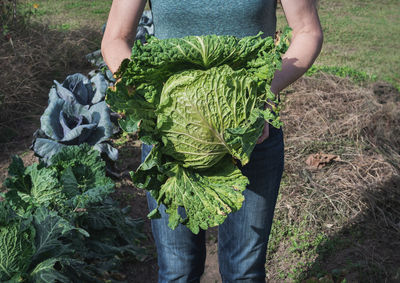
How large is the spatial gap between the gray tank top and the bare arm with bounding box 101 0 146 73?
10 centimetres

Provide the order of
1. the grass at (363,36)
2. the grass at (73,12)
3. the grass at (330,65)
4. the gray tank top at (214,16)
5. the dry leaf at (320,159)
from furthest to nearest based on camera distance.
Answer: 1. the grass at (73,12)
2. the grass at (363,36)
3. the dry leaf at (320,159)
4. the grass at (330,65)
5. the gray tank top at (214,16)

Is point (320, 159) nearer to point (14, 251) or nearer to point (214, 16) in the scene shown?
point (214, 16)

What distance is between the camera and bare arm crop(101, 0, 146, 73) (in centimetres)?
186

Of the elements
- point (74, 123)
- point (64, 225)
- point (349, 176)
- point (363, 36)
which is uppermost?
point (64, 225)

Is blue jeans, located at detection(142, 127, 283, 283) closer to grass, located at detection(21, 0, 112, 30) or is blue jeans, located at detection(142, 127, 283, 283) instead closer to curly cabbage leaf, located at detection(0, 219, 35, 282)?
curly cabbage leaf, located at detection(0, 219, 35, 282)

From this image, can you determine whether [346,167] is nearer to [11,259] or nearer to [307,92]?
[307,92]

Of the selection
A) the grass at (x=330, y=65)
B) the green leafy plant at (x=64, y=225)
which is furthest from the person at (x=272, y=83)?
the grass at (x=330, y=65)

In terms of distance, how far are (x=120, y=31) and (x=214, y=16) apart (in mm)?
471

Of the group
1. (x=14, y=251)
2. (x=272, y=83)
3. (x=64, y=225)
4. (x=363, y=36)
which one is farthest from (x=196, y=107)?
(x=363, y=36)

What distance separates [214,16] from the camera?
5.92 ft

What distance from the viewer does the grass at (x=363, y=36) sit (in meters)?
8.06

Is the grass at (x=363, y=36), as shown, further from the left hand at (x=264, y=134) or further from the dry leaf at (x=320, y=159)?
the left hand at (x=264, y=134)

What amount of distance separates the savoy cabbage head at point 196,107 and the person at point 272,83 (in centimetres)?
16

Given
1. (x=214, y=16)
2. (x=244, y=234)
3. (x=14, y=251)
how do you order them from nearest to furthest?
(x=214, y=16) → (x=244, y=234) → (x=14, y=251)
